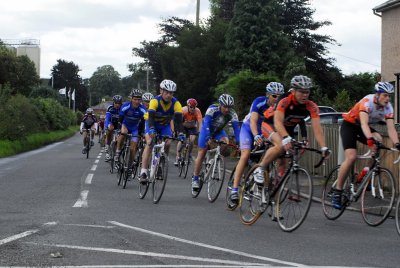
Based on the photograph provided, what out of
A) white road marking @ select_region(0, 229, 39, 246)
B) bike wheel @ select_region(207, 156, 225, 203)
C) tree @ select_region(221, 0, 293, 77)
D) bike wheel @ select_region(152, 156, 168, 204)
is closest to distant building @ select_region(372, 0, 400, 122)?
bike wheel @ select_region(207, 156, 225, 203)

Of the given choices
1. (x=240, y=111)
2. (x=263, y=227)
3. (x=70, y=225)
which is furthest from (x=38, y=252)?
(x=240, y=111)

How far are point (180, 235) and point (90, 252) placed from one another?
4.60ft

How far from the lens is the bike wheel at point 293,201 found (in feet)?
24.5

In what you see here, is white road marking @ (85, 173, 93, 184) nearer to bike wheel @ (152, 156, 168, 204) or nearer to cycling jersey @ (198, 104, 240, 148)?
bike wheel @ (152, 156, 168, 204)

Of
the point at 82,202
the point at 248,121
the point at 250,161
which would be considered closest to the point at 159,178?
the point at 82,202

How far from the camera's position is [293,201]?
7625mm

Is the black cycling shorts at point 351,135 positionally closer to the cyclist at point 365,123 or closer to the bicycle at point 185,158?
the cyclist at point 365,123

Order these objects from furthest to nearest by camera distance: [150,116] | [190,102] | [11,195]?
[190,102] < [11,195] < [150,116]

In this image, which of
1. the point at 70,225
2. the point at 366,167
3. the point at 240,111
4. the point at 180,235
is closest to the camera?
the point at 180,235

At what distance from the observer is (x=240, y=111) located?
23.7 m

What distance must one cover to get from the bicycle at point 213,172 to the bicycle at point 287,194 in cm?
197

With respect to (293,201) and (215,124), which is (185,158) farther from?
(293,201)

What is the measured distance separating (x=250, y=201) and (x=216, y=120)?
8.38 ft

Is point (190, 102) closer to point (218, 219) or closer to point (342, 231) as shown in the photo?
point (218, 219)
